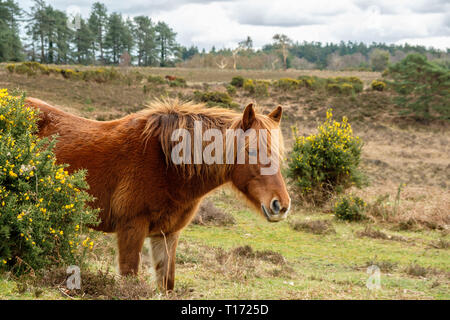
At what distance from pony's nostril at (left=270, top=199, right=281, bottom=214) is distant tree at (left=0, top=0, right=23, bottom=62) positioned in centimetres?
4979

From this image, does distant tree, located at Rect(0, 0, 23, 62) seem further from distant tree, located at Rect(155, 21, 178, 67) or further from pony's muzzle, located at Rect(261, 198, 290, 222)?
pony's muzzle, located at Rect(261, 198, 290, 222)

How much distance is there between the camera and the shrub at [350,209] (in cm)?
1088

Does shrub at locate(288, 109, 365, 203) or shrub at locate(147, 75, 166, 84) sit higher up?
shrub at locate(147, 75, 166, 84)

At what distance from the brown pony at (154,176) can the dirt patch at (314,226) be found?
5636 mm

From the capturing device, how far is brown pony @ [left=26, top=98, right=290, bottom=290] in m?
4.32

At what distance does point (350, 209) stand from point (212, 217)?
349 centimetres

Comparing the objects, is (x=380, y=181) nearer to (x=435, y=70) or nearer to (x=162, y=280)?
(x=162, y=280)

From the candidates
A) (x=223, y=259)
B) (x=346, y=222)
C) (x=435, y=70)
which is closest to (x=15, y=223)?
(x=223, y=259)

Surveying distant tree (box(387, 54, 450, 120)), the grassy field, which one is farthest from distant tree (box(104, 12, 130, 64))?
the grassy field

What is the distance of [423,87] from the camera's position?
108 ft

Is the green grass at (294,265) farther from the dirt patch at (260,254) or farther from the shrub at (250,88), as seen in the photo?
the shrub at (250,88)

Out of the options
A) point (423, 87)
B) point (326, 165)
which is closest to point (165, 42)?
point (423, 87)

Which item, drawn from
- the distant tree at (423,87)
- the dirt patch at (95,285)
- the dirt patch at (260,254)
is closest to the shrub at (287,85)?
the distant tree at (423,87)

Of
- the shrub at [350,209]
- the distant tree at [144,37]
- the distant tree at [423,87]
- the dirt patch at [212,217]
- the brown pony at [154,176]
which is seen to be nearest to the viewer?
the brown pony at [154,176]
